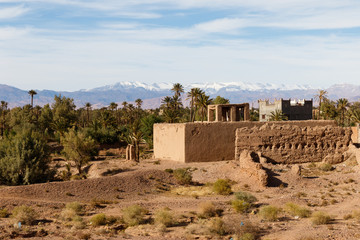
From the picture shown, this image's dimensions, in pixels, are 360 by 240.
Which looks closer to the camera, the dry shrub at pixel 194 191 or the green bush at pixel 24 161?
the dry shrub at pixel 194 191

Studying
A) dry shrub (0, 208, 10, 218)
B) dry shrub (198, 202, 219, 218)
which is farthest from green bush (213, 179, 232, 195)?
dry shrub (0, 208, 10, 218)

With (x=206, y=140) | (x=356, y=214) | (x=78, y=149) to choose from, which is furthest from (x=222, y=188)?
(x=78, y=149)

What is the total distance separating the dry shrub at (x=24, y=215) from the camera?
54.3 ft

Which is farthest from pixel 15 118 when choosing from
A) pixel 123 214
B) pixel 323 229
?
pixel 323 229

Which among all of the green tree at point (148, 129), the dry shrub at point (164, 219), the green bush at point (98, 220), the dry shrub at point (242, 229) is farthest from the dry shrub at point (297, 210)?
the green tree at point (148, 129)

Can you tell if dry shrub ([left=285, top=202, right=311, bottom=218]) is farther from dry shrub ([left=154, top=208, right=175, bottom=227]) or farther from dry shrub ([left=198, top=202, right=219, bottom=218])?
dry shrub ([left=154, top=208, right=175, bottom=227])

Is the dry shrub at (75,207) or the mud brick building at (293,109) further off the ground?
the mud brick building at (293,109)

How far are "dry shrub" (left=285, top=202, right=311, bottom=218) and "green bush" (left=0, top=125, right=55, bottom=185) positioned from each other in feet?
50.3

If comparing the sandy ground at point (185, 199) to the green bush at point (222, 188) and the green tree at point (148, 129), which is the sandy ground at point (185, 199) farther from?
the green tree at point (148, 129)

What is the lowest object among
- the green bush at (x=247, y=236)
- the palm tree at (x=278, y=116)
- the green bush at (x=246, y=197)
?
the green bush at (x=247, y=236)

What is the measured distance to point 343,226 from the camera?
15.7 m

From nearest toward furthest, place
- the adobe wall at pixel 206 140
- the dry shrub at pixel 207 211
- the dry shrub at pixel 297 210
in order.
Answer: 1. the dry shrub at pixel 297 210
2. the dry shrub at pixel 207 211
3. the adobe wall at pixel 206 140

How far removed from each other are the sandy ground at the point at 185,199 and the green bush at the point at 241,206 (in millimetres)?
299

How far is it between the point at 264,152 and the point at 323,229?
12.0 meters
